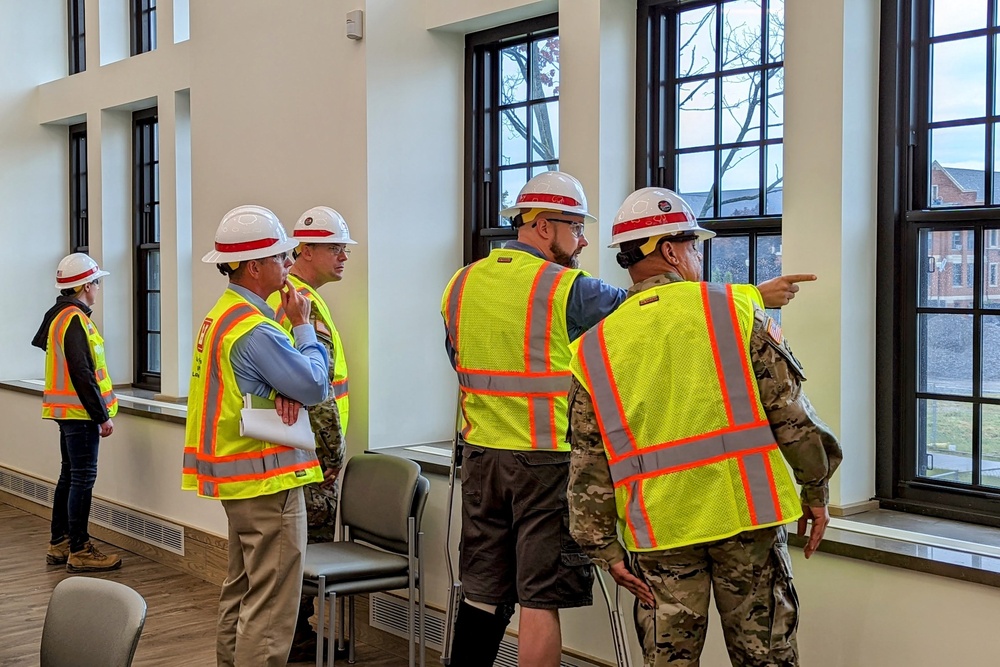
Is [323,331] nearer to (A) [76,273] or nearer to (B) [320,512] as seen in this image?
(B) [320,512]

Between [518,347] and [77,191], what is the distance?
18.4 ft

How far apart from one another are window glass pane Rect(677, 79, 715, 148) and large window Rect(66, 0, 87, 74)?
17.5 feet

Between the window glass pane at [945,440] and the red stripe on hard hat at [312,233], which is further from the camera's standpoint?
the red stripe on hard hat at [312,233]

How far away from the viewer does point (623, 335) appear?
2.31 meters

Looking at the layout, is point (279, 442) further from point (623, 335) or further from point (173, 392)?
point (173, 392)

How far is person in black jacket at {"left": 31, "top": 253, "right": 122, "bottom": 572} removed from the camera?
5344mm

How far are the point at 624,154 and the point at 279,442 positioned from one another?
5.29 ft

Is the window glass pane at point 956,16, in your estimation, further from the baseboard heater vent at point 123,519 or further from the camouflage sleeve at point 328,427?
the baseboard heater vent at point 123,519

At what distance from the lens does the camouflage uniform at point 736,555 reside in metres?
2.21

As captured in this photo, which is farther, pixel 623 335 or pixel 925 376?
pixel 925 376

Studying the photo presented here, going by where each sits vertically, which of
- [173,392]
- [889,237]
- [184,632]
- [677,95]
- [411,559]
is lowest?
[184,632]

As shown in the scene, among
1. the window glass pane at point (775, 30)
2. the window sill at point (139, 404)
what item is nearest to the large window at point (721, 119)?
the window glass pane at point (775, 30)

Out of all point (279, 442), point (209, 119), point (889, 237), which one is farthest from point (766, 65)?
point (209, 119)

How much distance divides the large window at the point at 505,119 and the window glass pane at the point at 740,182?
83cm
